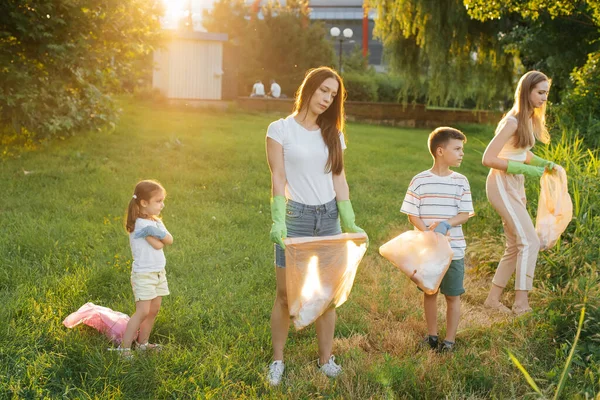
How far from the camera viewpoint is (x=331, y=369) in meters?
3.82

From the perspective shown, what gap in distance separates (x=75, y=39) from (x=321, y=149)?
7919mm

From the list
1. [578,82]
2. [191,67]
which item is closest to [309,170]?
[578,82]

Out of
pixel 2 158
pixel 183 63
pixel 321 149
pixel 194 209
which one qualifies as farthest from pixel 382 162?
pixel 183 63

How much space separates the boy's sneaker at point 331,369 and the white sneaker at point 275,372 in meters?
0.24

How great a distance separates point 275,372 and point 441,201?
5.02 feet

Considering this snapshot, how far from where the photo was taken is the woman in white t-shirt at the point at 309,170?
11.9 ft

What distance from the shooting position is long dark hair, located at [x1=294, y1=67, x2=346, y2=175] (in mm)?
3693

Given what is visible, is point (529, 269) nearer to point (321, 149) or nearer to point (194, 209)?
point (321, 149)

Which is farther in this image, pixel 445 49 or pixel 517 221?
pixel 445 49

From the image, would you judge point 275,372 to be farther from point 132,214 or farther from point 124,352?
point 132,214

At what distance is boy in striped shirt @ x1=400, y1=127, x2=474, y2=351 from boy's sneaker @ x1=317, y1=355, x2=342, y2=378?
2.65 ft

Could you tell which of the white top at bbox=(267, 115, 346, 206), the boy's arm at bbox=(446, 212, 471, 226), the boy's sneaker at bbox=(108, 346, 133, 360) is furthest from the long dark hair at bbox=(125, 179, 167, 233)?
the boy's arm at bbox=(446, 212, 471, 226)

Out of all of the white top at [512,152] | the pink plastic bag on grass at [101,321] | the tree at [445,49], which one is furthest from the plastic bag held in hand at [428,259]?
the tree at [445,49]

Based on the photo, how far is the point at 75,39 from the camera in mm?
10305
